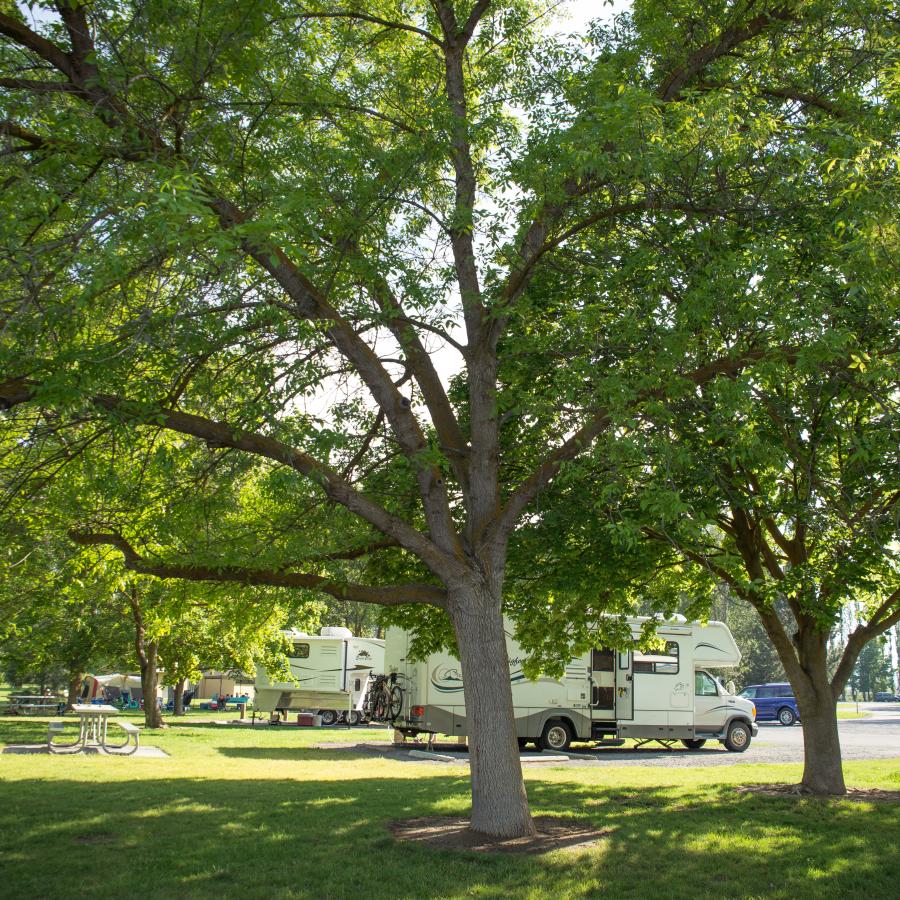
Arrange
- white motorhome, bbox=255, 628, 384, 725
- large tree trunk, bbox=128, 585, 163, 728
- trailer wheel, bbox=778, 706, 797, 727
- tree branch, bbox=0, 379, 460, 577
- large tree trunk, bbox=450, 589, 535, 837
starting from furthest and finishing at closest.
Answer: trailer wheel, bbox=778, 706, 797, 727, white motorhome, bbox=255, 628, 384, 725, large tree trunk, bbox=128, 585, 163, 728, large tree trunk, bbox=450, 589, 535, 837, tree branch, bbox=0, 379, 460, 577

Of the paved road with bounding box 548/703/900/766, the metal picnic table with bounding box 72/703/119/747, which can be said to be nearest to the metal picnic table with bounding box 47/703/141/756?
the metal picnic table with bounding box 72/703/119/747

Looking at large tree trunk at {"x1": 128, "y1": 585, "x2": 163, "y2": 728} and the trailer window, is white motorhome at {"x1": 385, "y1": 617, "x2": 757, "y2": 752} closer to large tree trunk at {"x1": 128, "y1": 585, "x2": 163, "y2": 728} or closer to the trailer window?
the trailer window

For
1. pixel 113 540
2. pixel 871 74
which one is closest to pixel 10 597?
pixel 113 540

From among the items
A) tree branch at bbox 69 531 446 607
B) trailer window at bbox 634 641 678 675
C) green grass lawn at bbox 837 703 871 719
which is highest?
tree branch at bbox 69 531 446 607

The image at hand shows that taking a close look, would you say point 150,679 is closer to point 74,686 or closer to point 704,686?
point 74,686

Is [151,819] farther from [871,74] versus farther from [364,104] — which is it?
[871,74]

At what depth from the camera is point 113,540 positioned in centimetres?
938

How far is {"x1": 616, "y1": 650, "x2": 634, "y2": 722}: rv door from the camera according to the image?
21.4 m

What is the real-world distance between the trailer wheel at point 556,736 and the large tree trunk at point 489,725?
500 inches

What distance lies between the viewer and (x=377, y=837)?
338 inches

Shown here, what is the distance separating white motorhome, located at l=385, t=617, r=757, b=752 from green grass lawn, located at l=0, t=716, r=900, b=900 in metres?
5.60

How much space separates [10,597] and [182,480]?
21.3 ft

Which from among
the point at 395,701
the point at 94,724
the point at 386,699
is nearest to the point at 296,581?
the point at 94,724

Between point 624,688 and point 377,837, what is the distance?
14.1 m
